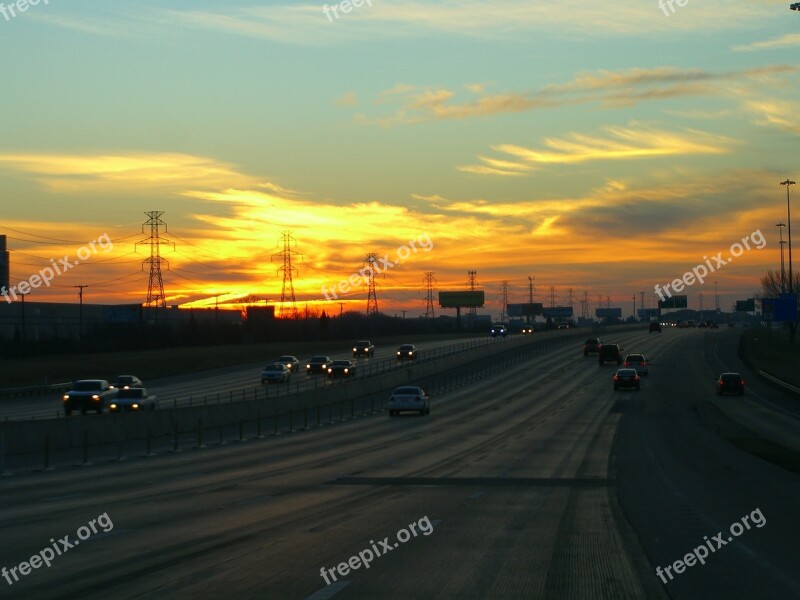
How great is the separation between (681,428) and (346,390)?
72.0 ft

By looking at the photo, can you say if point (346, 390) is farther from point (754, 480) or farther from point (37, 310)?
point (37, 310)

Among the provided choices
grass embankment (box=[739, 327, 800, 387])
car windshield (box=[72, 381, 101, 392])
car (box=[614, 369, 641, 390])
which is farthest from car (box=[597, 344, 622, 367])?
car windshield (box=[72, 381, 101, 392])

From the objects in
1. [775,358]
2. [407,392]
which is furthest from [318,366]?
[775,358]

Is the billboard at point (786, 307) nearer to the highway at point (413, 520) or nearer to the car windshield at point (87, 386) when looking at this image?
the highway at point (413, 520)

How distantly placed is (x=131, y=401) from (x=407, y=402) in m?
13.6

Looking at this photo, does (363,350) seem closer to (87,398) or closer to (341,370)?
(341,370)

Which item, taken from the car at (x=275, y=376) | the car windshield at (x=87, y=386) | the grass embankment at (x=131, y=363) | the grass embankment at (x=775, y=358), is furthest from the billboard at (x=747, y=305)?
the car windshield at (x=87, y=386)

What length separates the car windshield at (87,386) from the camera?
161 feet

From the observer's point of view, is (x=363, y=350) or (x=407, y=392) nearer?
(x=407, y=392)

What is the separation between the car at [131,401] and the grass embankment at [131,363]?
2631 cm

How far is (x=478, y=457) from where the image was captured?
30.5 metres

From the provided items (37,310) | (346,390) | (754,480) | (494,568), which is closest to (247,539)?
(494,568)

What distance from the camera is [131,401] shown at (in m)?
47.2

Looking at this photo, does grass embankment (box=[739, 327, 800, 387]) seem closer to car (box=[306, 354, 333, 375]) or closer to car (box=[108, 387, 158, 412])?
car (box=[306, 354, 333, 375])
